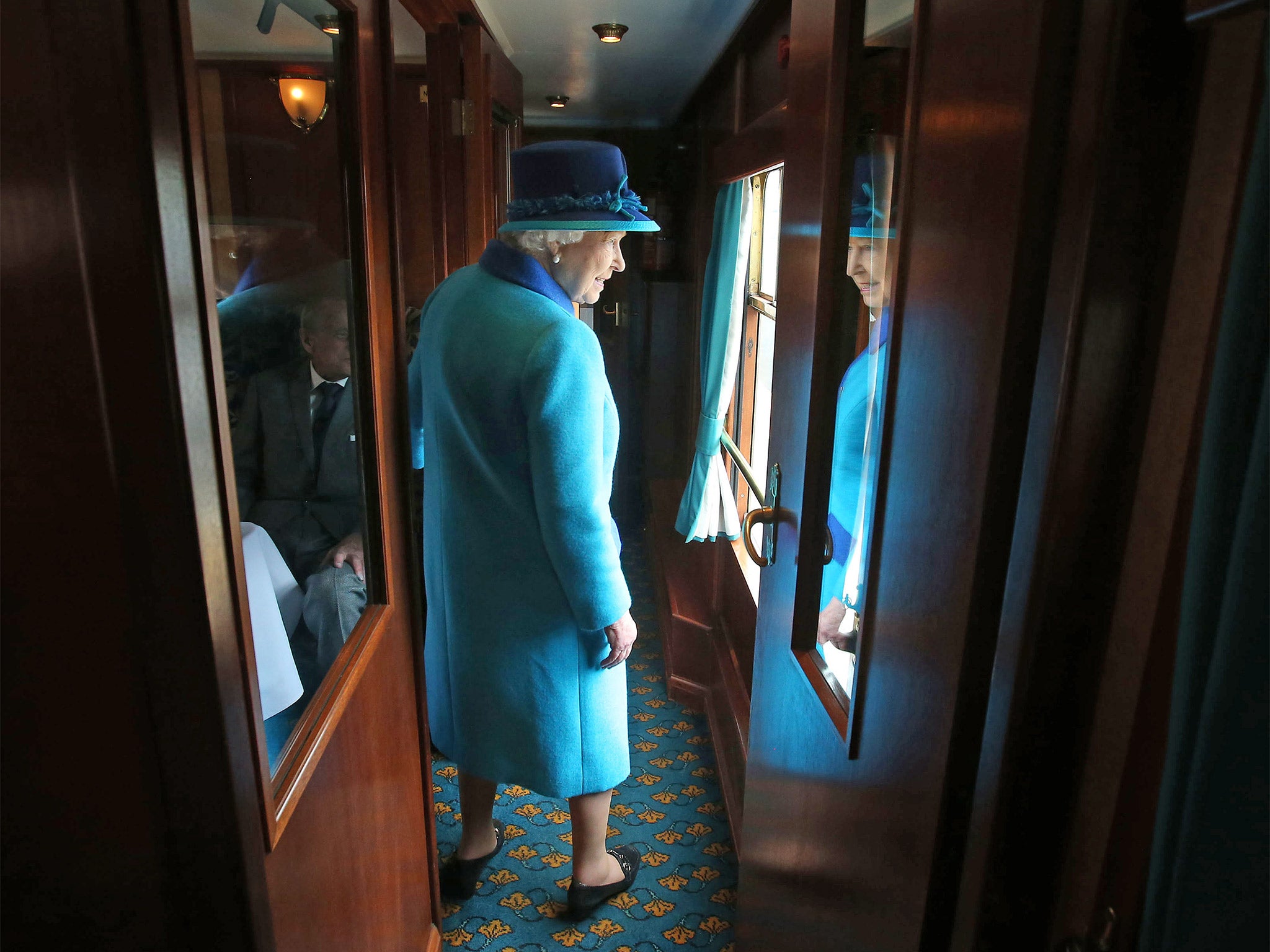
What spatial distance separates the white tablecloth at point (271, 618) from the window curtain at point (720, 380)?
192 cm

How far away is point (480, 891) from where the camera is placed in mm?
2186

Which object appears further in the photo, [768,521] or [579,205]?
[579,205]

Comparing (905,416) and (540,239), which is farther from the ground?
(540,239)

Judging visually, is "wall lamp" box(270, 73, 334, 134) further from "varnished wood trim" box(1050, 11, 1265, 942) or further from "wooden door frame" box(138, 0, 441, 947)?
"varnished wood trim" box(1050, 11, 1265, 942)

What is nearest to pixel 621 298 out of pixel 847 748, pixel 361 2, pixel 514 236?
pixel 514 236

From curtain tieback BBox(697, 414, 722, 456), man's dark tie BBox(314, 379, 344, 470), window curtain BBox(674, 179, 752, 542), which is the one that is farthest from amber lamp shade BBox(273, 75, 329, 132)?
curtain tieback BBox(697, 414, 722, 456)

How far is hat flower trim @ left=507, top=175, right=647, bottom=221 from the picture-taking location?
5.72 feet

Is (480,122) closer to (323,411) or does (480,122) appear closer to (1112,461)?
(323,411)

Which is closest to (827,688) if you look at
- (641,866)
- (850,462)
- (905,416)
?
(850,462)

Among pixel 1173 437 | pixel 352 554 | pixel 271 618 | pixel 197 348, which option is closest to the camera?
pixel 1173 437

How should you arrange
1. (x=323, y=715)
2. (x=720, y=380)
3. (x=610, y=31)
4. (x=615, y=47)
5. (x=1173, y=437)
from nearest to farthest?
(x=1173, y=437), (x=323, y=715), (x=610, y=31), (x=720, y=380), (x=615, y=47)

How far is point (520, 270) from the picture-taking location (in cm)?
174

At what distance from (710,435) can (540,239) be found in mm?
1324

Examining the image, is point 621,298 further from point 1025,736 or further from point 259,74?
point 1025,736
